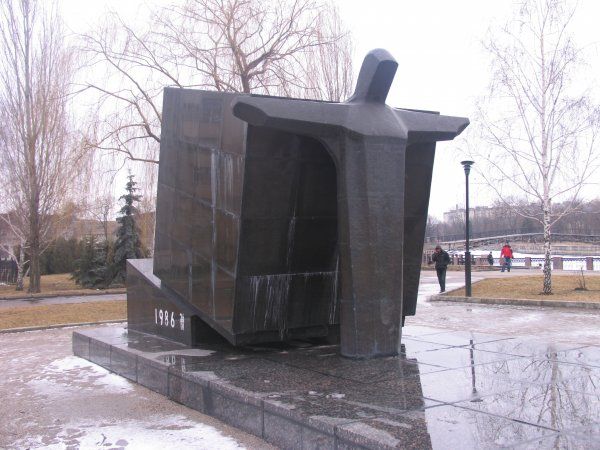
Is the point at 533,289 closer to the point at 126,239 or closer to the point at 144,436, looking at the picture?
the point at 144,436

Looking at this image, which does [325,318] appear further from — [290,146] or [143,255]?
[143,255]

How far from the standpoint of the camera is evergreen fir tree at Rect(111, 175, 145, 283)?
3058cm

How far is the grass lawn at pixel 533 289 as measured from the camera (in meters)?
17.0

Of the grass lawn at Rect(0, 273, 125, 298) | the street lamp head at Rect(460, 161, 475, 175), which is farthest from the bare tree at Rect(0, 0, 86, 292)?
the street lamp head at Rect(460, 161, 475, 175)

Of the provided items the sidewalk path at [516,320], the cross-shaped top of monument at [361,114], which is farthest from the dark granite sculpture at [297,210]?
the sidewalk path at [516,320]

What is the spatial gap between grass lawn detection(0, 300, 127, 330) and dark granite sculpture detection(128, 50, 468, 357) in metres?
7.64

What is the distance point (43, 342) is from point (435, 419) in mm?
9596

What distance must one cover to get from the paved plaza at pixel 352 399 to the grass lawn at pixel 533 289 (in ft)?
32.4

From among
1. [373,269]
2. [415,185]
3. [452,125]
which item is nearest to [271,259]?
[373,269]

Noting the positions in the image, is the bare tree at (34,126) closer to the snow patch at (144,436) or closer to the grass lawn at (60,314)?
the grass lawn at (60,314)

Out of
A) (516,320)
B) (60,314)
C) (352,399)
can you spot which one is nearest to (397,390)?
(352,399)

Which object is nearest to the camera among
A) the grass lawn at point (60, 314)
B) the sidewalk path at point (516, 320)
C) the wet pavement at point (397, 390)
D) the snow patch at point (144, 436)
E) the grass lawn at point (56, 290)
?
the wet pavement at point (397, 390)

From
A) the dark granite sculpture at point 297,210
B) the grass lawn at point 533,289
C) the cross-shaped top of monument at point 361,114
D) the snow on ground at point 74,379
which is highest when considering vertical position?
the cross-shaped top of monument at point 361,114

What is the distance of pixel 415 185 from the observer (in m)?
7.75
